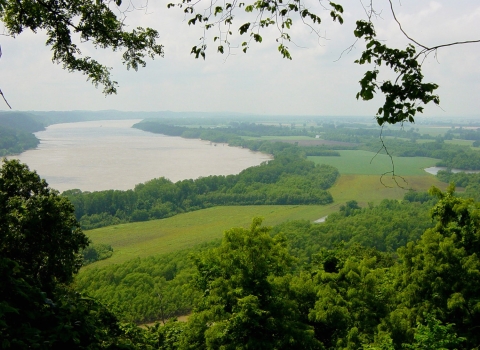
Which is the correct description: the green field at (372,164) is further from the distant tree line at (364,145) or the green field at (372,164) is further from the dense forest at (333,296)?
the dense forest at (333,296)

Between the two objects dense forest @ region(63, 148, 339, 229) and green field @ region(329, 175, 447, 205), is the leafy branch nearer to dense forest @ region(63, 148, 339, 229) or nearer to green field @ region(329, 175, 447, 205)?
dense forest @ region(63, 148, 339, 229)

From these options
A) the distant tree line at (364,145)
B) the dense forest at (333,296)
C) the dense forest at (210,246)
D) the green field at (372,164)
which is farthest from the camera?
the distant tree line at (364,145)

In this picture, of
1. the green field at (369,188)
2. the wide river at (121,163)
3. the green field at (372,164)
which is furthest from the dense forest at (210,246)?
the wide river at (121,163)

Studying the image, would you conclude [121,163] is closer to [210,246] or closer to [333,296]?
[210,246]

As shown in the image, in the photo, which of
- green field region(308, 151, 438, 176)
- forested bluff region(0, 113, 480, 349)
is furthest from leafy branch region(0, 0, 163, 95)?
green field region(308, 151, 438, 176)

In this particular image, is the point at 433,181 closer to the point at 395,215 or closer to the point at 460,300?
the point at 395,215

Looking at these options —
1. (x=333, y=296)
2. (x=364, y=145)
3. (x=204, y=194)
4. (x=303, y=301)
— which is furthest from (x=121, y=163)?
(x=364, y=145)

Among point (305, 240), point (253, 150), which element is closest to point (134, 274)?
point (305, 240)
